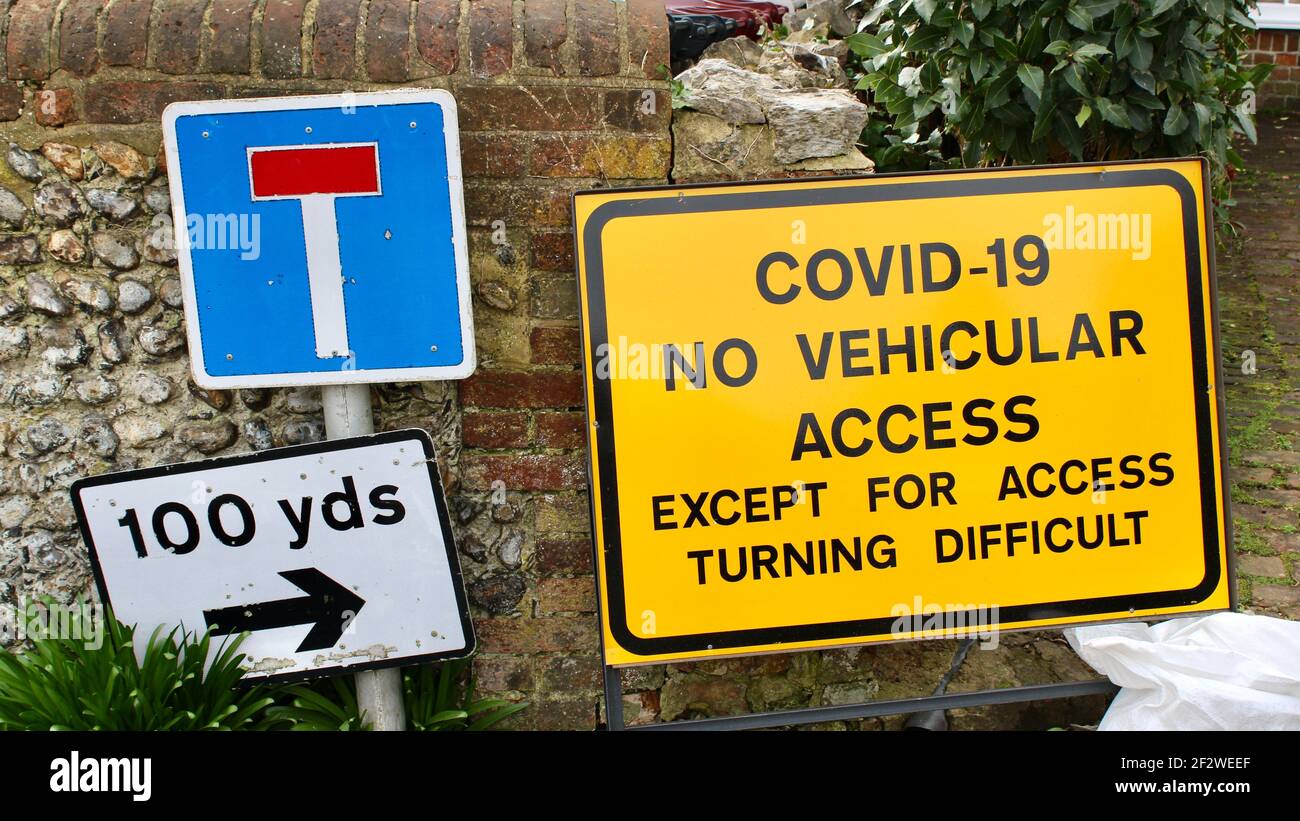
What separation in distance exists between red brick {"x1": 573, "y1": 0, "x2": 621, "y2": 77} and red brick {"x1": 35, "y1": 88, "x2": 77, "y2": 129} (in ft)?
3.80

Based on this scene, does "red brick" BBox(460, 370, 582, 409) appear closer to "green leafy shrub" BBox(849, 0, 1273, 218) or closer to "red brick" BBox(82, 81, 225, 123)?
"red brick" BBox(82, 81, 225, 123)

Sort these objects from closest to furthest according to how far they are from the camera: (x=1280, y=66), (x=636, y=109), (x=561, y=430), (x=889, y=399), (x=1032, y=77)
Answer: (x=889, y=399)
(x=636, y=109)
(x=561, y=430)
(x=1032, y=77)
(x=1280, y=66)

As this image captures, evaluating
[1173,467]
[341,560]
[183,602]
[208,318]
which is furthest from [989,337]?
[183,602]

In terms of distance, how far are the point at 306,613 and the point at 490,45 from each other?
4.48 feet

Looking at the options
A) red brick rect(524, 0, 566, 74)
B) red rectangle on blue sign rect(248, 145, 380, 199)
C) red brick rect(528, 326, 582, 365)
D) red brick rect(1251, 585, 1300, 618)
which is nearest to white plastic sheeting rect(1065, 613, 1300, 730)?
red brick rect(1251, 585, 1300, 618)

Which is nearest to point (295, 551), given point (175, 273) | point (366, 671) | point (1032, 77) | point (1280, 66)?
point (366, 671)

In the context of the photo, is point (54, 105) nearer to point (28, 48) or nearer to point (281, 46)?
point (28, 48)

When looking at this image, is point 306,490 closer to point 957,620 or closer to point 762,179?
point 762,179

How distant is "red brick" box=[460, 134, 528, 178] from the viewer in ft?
7.88

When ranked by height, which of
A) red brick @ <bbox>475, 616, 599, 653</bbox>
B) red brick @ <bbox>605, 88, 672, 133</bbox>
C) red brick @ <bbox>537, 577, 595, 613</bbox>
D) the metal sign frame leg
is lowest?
the metal sign frame leg

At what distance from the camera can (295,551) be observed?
7.77 ft

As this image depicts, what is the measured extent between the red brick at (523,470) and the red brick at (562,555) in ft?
0.46

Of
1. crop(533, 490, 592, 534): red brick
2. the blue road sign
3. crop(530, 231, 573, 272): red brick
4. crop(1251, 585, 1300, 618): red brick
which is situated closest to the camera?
the blue road sign

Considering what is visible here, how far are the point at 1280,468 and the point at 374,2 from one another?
11.0 feet
